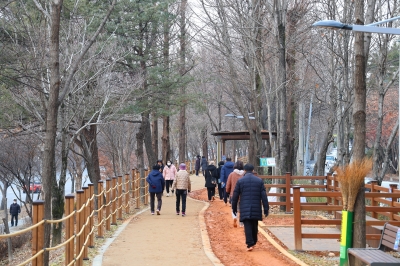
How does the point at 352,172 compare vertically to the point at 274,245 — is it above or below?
above

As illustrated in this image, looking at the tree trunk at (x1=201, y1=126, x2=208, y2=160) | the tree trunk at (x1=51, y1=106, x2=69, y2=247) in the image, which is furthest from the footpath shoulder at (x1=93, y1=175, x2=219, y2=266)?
the tree trunk at (x1=201, y1=126, x2=208, y2=160)

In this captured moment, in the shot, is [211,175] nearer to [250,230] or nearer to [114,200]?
[114,200]

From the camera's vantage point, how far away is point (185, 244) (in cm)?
1284

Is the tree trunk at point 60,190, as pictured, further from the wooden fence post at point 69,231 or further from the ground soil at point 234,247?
the wooden fence post at point 69,231

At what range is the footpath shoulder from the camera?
426 inches

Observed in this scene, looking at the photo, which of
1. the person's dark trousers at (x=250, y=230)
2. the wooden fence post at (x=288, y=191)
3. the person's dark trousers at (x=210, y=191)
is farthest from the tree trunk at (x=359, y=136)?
the person's dark trousers at (x=210, y=191)

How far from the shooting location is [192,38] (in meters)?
27.4

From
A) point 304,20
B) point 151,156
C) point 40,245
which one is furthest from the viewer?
point 151,156

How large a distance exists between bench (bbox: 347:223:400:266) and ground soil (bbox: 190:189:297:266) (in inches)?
88.5

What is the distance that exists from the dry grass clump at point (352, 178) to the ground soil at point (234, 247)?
169cm

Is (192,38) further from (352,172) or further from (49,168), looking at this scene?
(352,172)

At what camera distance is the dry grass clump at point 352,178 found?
362 inches

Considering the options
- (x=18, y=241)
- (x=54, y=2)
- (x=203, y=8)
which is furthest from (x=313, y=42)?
(x=18, y=241)

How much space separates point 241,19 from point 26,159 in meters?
18.0
